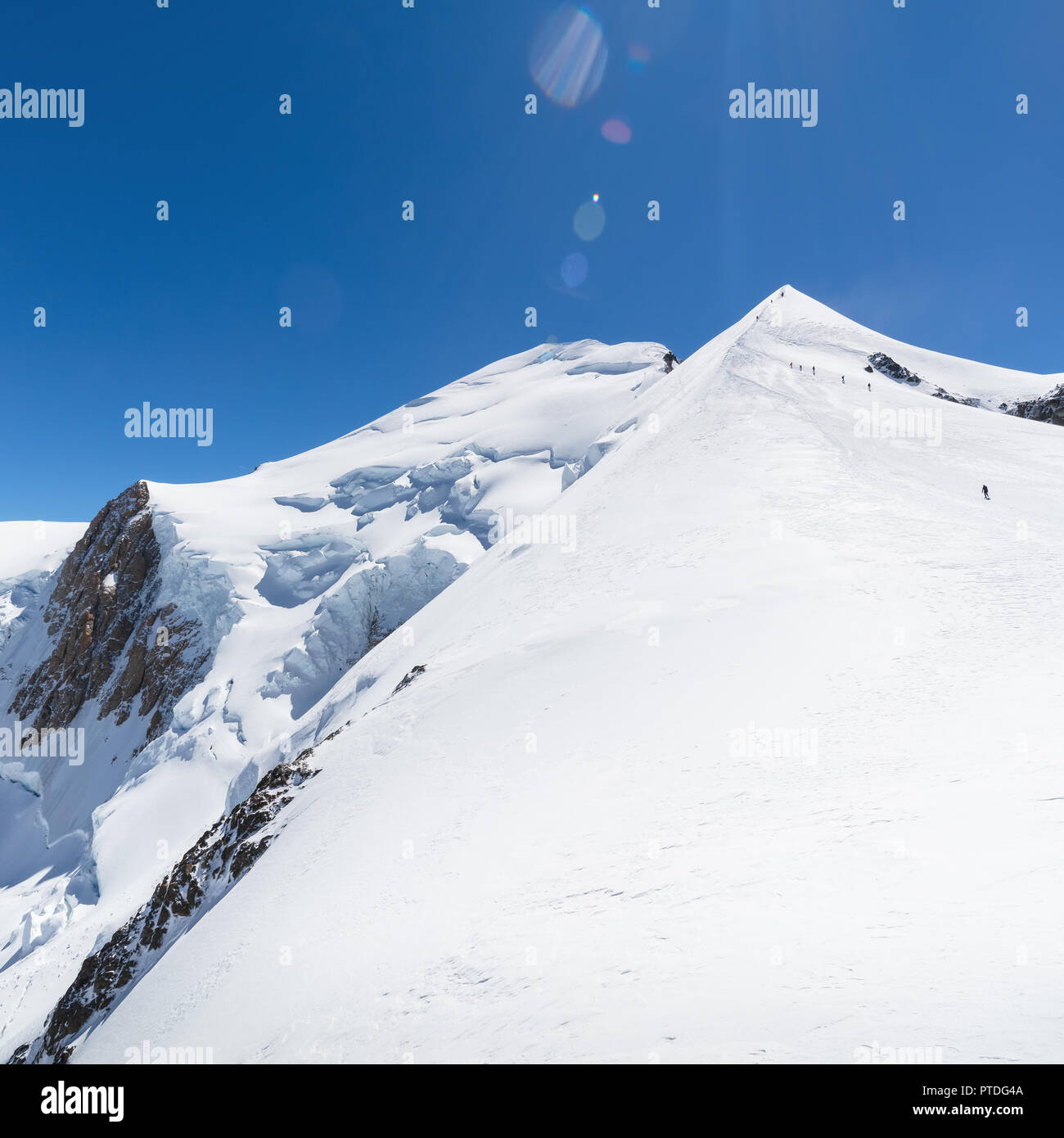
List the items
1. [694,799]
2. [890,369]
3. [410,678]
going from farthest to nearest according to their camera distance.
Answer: [890,369], [410,678], [694,799]

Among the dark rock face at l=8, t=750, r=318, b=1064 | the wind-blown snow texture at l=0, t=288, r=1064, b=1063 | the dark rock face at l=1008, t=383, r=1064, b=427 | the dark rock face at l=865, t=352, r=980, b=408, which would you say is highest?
the dark rock face at l=865, t=352, r=980, b=408

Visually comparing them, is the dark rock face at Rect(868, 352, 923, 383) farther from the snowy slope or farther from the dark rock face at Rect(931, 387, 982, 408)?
the snowy slope

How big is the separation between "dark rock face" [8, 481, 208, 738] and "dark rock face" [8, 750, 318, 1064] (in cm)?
4235

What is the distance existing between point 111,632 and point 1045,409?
104 m

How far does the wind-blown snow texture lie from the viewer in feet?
15.8

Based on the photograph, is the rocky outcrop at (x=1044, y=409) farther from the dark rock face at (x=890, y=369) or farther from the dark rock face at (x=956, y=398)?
the dark rock face at (x=890, y=369)

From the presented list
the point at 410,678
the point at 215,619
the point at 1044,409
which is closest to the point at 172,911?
the point at 410,678

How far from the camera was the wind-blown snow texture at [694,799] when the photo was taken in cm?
482

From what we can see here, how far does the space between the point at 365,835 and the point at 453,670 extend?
21.6ft

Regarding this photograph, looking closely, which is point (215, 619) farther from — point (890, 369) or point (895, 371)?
point (895, 371)

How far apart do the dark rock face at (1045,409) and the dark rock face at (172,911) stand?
67.9 meters

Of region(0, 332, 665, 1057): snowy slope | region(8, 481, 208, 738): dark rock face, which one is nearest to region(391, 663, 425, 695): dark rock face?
region(0, 332, 665, 1057): snowy slope

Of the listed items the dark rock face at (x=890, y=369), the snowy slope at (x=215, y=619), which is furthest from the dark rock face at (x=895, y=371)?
the snowy slope at (x=215, y=619)

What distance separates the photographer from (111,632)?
6656cm
